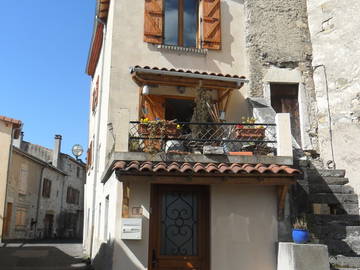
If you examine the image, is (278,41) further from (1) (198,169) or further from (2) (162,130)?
(1) (198,169)

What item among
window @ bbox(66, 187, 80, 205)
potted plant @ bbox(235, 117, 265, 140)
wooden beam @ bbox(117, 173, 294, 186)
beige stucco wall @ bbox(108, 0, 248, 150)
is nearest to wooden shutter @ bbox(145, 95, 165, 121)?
beige stucco wall @ bbox(108, 0, 248, 150)

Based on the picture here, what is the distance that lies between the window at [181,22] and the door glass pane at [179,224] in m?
5.56

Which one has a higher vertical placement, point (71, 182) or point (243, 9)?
point (243, 9)

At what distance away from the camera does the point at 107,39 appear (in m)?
12.2

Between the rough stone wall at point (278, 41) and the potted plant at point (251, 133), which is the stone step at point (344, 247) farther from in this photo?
the rough stone wall at point (278, 41)

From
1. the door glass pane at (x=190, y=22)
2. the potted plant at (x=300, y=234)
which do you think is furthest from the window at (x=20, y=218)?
the potted plant at (x=300, y=234)

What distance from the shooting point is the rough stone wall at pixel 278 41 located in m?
11.8

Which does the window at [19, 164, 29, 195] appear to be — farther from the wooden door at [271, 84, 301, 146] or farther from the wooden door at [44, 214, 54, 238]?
the wooden door at [271, 84, 301, 146]

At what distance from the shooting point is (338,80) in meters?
11.2

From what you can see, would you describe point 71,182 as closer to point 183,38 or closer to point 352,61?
point 183,38

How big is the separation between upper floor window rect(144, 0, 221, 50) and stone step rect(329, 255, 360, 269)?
686 centimetres

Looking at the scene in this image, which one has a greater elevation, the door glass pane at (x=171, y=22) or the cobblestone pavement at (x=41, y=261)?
the door glass pane at (x=171, y=22)

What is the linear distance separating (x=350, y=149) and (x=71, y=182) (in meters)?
31.4

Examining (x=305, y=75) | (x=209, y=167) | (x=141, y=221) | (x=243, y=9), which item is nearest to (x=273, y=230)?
(x=209, y=167)
